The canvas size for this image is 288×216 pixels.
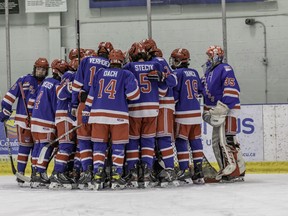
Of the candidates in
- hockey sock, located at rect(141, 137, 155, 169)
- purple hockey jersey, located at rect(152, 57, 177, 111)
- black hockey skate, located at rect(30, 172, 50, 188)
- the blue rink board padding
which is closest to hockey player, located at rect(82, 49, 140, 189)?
hockey sock, located at rect(141, 137, 155, 169)

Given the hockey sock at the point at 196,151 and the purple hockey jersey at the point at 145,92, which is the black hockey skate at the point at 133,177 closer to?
the purple hockey jersey at the point at 145,92

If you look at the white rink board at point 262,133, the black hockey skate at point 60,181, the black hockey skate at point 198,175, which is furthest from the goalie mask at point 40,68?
the white rink board at point 262,133

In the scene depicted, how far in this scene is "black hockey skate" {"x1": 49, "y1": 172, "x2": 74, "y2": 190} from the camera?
627 centimetres

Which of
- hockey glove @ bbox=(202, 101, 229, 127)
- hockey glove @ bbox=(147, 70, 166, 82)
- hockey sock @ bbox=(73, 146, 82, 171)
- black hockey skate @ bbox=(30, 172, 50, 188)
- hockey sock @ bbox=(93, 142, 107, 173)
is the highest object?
hockey glove @ bbox=(147, 70, 166, 82)

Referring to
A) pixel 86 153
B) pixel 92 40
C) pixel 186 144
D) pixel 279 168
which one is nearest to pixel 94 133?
pixel 86 153

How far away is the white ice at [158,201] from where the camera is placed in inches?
169

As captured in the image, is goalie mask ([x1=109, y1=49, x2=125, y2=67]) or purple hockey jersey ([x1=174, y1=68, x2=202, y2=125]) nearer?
goalie mask ([x1=109, y1=49, x2=125, y2=67])

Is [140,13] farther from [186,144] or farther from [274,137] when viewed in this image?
[186,144]

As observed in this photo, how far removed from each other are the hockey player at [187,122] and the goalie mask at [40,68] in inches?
51.8

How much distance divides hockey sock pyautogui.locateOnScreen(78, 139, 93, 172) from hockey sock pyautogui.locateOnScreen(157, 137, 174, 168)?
25.6 inches

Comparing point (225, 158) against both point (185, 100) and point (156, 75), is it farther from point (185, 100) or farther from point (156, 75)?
point (156, 75)

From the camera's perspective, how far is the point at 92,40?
12266 mm

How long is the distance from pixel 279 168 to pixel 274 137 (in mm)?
462

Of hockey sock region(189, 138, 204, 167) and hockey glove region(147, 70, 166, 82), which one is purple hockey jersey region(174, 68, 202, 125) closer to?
hockey sock region(189, 138, 204, 167)
